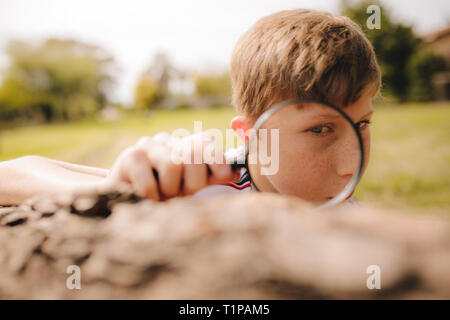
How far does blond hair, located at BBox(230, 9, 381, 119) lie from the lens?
205 centimetres

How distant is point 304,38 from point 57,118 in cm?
5636

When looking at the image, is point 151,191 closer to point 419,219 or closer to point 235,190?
point 419,219

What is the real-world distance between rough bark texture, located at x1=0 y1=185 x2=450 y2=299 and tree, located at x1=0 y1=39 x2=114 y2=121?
2203 inches

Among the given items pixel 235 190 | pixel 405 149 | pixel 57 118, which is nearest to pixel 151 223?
pixel 235 190

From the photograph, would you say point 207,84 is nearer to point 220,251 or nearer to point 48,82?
point 48,82

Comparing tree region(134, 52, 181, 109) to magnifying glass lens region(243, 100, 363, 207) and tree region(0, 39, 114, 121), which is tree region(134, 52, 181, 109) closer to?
tree region(0, 39, 114, 121)

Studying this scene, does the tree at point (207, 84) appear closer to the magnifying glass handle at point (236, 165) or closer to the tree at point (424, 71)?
the tree at point (424, 71)

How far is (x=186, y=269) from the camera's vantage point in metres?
1.00

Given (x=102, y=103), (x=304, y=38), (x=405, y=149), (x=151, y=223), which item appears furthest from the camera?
(x=102, y=103)

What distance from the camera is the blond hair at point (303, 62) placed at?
2049 mm

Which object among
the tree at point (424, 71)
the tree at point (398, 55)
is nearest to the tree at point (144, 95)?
the tree at point (398, 55)

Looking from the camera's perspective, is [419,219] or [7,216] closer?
[419,219]

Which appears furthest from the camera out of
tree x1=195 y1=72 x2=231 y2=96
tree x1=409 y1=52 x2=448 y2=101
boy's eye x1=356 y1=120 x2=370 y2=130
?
tree x1=195 y1=72 x2=231 y2=96

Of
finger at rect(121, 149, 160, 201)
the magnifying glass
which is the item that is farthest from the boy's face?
finger at rect(121, 149, 160, 201)
